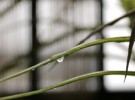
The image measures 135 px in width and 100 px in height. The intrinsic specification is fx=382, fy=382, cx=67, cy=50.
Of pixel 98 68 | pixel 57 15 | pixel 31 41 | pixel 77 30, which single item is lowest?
pixel 77 30

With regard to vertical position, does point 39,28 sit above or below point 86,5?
below

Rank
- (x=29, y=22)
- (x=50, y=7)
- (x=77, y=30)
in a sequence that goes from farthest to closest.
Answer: (x=50, y=7) → (x=29, y=22) → (x=77, y=30)

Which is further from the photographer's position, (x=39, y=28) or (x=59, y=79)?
(x=59, y=79)

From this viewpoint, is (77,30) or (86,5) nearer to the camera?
(77,30)

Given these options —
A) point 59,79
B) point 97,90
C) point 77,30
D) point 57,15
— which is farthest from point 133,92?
point 77,30

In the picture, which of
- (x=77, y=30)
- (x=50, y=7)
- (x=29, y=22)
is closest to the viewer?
(x=77, y=30)

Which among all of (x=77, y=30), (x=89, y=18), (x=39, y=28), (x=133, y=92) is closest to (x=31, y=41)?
(x=39, y=28)

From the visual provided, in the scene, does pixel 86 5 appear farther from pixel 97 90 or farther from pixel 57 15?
pixel 97 90

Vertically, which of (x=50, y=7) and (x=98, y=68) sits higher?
(x=50, y=7)

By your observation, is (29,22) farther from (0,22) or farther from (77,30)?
(77,30)
